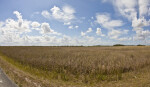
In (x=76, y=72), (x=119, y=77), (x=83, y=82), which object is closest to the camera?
(x=83, y=82)

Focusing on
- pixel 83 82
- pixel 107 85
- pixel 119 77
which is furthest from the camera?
pixel 119 77

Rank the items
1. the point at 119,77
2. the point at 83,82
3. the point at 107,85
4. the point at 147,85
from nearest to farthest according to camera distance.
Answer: the point at 147,85, the point at 107,85, the point at 83,82, the point at 119,77

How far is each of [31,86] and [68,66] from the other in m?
5.49

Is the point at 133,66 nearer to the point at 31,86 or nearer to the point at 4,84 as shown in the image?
the point at 31,86

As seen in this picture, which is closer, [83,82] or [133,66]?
[83,82]

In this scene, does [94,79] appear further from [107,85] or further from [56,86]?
[56,86]

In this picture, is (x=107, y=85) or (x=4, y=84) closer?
(x=4, y=84)

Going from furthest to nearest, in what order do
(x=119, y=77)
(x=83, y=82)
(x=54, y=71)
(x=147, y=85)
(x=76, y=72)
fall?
(x=54, y=71) < (x=76, y=72) < (x=119, y=77) < (x=83, y=82) < (x=147, y=85)

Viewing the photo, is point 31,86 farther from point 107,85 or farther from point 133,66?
point 133,66

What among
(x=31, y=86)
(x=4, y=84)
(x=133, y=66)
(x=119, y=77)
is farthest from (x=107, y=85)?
(x=4, y=84)

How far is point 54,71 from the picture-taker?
40.3ft

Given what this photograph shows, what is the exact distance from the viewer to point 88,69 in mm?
11594

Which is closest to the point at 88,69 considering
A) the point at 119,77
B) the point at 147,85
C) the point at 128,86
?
the point at 119,77

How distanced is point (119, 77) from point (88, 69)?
3.05 meters
